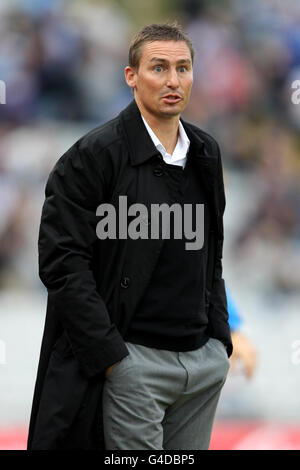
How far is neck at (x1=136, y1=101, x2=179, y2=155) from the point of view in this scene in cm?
250

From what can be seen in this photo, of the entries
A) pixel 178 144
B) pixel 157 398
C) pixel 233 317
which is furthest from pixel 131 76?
pixel 233 317

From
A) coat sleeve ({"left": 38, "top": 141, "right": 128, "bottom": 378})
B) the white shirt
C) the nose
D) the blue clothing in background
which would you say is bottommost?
the blue clothing in background

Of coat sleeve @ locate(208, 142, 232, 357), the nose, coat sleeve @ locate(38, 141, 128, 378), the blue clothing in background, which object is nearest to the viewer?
coat sleeve @ locate(38, 141, 128, 378)

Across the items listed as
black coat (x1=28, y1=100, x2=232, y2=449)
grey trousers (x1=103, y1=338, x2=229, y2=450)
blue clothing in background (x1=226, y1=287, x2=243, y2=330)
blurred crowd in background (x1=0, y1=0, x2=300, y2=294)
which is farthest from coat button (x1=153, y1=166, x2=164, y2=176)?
blurred crowd in background (x1=0, y1=0, x2=300, y2=294)

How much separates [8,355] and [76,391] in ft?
11.1

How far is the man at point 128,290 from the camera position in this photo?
2.34 metres

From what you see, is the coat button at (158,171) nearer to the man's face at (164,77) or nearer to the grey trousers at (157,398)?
the man's face at (164,77)

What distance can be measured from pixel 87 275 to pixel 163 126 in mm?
480

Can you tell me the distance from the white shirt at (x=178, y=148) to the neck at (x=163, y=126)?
13 millimetres

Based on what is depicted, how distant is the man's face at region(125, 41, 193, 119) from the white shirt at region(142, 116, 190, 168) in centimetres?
7

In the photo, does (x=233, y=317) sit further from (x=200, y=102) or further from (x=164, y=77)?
(x=200, y=102)

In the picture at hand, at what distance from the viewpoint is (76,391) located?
2363mm

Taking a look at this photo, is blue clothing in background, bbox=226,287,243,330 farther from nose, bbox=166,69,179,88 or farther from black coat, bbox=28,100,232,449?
nose, bbox=166,69,179,88

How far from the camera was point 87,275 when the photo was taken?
2330 mm
